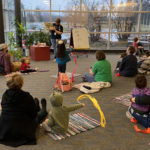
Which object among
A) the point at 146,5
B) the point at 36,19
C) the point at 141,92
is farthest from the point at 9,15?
the point at 141,92

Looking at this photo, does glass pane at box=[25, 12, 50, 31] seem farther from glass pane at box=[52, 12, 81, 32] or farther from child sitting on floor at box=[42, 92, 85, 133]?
child sitting on floor at box=[42, 92, 85, 133]

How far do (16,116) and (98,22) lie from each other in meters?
8.12

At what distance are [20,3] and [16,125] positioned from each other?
742 centimetres

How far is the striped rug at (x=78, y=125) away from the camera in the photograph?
2.40 meters

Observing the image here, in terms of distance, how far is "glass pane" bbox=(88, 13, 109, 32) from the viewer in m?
9.46

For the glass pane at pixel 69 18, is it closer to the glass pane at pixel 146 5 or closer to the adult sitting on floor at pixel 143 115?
the glass pane at pixel 146 5

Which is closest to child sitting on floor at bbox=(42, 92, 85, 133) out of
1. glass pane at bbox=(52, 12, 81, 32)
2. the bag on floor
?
the bag on floor

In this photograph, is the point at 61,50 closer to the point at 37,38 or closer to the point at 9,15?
the point at 37,38

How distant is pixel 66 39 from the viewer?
9.41 meters

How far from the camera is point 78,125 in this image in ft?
8.68

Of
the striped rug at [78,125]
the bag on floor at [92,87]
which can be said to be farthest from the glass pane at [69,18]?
the striped rug at [78,125]

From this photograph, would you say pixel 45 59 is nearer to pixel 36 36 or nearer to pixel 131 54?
pixel 36 36

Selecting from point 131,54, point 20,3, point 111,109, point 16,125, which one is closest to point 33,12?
point 20,3

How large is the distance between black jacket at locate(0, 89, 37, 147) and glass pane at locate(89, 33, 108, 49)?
7.89 m
